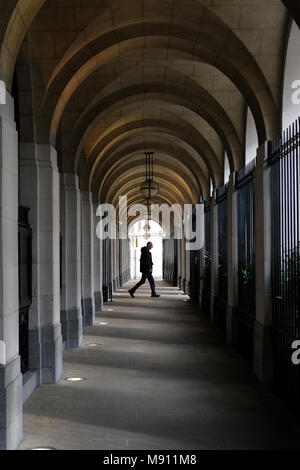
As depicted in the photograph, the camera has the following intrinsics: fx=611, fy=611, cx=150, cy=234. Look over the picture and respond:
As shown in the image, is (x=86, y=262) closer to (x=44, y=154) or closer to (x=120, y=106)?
(x=120, y=106)

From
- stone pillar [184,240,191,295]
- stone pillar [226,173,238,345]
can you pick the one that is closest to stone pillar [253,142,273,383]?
stone pillar [226,173,238,345]

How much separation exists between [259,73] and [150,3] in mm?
1765

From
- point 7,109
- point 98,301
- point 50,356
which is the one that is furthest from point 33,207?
point 98,301

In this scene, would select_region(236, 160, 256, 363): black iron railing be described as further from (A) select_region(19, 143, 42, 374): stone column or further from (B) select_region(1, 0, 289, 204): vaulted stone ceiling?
(A) select_region(19, 143, 42, 374): stone column

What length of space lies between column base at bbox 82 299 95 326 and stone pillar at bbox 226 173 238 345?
3.85m

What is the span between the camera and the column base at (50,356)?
26.7ft

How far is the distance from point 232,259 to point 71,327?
10.5ft

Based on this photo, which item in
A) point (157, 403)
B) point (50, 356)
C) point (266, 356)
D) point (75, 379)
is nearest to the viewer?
point (157, 403)

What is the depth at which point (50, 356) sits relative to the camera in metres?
8.13

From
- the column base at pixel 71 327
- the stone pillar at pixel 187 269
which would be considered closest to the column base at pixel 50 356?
the column base at pixel 71 327

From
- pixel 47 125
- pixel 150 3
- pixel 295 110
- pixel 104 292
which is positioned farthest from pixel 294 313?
pixel 104 292

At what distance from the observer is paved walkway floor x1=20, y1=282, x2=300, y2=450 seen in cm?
557

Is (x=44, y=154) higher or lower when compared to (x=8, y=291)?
higher

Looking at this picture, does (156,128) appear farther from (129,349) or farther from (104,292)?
(129,349)
